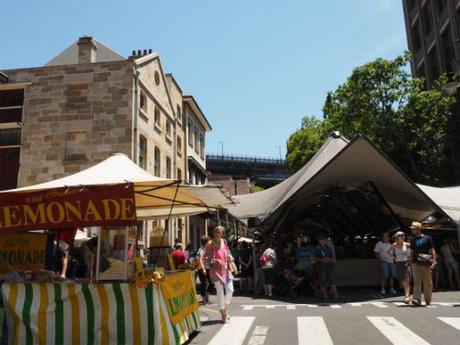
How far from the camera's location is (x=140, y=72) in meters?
24.5

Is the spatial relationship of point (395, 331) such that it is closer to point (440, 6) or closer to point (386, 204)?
point (386, 204)

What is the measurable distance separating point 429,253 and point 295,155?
32.1m

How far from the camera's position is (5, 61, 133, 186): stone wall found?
23.0 meters

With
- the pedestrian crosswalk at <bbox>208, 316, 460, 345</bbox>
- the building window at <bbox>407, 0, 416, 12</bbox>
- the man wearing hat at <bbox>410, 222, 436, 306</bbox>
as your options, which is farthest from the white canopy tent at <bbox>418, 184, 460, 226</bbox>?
the building window at <bbox>407, 0, 416, 12</bbox>

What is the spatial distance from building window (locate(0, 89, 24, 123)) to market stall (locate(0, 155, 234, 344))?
19238 mm

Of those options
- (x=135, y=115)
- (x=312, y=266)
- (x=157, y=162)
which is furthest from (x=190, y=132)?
(x=312, y=266)

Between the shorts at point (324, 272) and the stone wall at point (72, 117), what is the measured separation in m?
12.7

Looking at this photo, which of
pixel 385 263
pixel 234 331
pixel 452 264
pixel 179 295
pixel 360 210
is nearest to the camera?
pixel 179 295

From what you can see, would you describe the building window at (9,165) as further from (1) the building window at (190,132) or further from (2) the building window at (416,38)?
(2) the building window at (416,38)

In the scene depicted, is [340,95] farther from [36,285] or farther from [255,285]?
[36,285]

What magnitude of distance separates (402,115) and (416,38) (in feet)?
58.6

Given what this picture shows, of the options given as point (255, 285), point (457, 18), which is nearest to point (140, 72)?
point (255, 285)

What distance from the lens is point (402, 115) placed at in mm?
28906

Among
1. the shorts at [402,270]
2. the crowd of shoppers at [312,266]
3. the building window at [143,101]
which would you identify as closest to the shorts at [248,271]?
the crowd of shoppers at [312,266]
